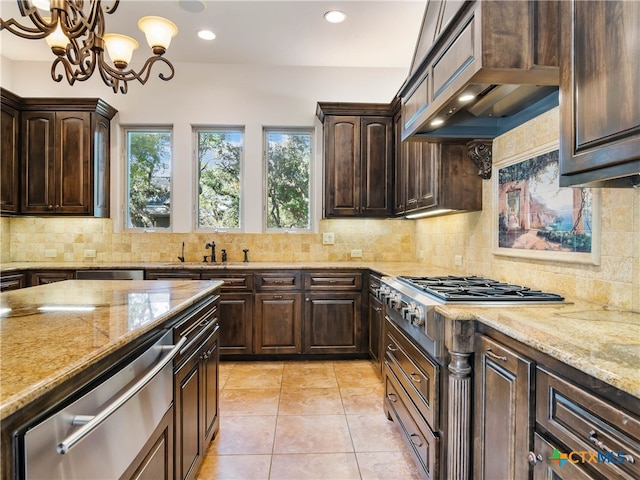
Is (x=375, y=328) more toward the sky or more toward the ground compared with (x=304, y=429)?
more toward the sky

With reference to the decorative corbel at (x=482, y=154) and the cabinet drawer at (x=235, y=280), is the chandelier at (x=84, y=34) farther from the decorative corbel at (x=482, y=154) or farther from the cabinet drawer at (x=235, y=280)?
the decorative corbel at (x=482, y=154)

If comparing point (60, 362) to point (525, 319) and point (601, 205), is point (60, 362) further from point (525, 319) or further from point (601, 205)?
point (601, 205)

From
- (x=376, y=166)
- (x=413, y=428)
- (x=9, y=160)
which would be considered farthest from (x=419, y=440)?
(x=9, y=160)

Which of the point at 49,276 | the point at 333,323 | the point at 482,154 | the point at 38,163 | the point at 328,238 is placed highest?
the point at 38,163

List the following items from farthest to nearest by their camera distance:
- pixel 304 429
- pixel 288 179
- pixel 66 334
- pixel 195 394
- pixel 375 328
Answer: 1. pixel 288 179
2. pixel 375 328
3. pixel 304 429
4. pixel 195 394
5. pixel 66 334

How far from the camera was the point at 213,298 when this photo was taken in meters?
2.21

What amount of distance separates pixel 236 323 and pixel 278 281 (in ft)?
1.94

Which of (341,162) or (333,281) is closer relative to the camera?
(333,281)

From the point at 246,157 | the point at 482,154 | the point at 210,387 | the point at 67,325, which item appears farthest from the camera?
the point at 246,157

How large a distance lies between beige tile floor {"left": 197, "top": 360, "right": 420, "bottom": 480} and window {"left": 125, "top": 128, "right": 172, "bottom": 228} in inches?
82.2

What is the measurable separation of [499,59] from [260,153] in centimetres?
322

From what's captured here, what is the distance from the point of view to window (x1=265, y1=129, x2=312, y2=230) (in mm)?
4445

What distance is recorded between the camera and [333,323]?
147 inches

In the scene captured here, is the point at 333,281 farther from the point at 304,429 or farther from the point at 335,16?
the point at 335,16
